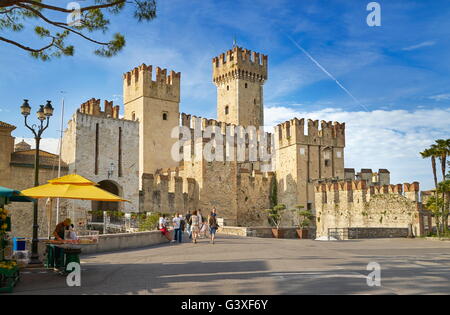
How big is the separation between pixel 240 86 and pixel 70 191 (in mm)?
38419

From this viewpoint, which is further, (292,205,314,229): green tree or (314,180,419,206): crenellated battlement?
(292,205,314,229): green tree

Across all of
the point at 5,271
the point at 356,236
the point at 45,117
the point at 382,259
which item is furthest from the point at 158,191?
the point at 5,271

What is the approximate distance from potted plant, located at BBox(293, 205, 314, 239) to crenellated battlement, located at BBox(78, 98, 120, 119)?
53.3 ft

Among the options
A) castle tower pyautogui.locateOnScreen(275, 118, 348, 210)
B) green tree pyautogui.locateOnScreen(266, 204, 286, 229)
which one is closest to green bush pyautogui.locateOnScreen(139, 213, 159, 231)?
green tree pyautogui.locateOnScreen(266, 204, 286, 229)

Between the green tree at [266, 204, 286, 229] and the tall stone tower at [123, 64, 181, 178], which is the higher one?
the tall stone tower at [123, 64, 181, 178]

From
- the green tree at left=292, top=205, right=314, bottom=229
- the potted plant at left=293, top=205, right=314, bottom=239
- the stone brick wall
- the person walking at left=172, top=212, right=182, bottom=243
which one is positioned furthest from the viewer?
the green tree at left=292, top=205, right=314, bottom=229

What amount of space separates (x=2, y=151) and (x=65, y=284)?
1592 cm

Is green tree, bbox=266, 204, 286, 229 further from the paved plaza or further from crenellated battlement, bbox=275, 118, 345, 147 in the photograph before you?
the paved plaza

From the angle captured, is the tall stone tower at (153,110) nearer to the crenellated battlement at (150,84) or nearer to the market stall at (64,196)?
the crenellated battlement at (150,84)

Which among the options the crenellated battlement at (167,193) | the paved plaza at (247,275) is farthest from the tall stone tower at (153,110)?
the paved plaza at (247,275)

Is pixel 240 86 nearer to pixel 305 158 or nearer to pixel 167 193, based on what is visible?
pixel 305 158

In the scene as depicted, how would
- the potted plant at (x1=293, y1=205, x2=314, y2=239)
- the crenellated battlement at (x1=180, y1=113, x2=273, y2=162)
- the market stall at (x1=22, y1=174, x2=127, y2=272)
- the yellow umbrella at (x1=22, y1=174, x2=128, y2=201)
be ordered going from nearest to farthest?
the market stall at (x1=22, y1=174, x2=127, y2=272), the yellow umbrella at (x1=22, y1=174, x2=128, y2=201), the potted plant at (x1=293, y1=205, x2=314, y2=239), the crenellated battlement at (x1=180, y1=113, x2=273, y2=162)

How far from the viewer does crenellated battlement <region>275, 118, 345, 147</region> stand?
36000 millimetres

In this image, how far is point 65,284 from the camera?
332 inches
